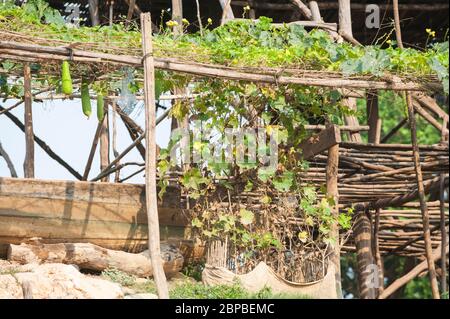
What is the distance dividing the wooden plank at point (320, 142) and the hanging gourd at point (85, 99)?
195cm

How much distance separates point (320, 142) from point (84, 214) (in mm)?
Answer: 2057

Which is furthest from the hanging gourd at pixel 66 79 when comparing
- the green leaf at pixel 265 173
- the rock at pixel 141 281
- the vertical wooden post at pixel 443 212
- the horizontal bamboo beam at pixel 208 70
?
the vertical wooden post at pixel 443 212

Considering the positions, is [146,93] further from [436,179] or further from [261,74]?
[436,179]

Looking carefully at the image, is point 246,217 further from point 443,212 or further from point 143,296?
point 443,212

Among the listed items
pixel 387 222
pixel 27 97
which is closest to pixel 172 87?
pixel 27 97

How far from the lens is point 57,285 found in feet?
22.8

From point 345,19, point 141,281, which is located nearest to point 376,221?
point 345,19

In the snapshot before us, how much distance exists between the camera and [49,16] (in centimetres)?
781

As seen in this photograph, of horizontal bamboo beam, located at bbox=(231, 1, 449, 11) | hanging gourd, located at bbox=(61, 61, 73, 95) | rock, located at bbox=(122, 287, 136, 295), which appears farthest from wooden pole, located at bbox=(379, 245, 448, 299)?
hanging gourd, located at bbox=(61, 61, 73, 95)

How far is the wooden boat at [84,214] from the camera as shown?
8.27 m

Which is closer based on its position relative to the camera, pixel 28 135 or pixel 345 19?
pixel 28 135

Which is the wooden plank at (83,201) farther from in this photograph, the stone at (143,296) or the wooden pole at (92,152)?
the stone at (143,296)
